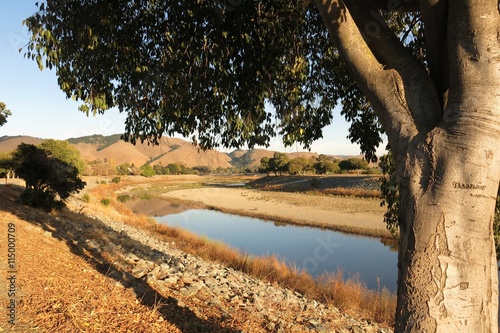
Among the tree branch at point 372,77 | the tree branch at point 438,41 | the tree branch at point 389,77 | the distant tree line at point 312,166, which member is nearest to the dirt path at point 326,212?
the tree branch at point 438,41

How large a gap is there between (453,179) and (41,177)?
15216 mm

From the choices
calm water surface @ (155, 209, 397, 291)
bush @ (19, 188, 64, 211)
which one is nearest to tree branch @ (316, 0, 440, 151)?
calm water surface @ (155, 209, 397, 291)

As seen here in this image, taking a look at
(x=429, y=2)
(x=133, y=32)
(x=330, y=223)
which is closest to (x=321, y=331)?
(x=429, y=2)

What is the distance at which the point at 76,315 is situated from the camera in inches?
150

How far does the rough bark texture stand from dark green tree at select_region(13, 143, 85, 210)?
1398 cm

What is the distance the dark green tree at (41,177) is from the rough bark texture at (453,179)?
14.0 m

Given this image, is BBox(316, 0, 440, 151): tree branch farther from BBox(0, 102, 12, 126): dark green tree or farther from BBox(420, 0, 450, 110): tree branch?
BBox(0, 102, 12, 126): dark green tree

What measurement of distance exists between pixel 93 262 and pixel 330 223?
67.9 feet

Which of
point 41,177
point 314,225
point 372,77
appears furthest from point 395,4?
point 314,225

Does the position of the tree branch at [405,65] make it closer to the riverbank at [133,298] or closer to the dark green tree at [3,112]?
the riverbank at [133,298]

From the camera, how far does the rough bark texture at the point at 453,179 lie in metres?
2.09

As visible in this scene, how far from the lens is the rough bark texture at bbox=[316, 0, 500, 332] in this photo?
2092 millimetres

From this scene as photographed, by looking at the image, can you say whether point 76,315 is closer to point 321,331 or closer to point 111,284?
Result: point 111,284

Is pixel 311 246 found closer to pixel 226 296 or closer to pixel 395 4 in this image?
pixel 226 296
